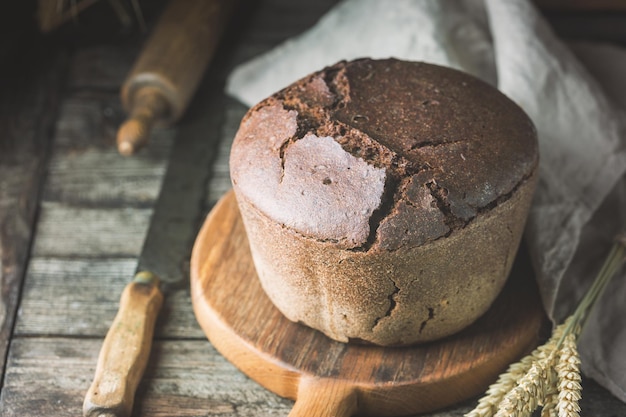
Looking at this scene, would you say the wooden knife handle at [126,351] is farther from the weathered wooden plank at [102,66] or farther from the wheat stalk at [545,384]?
the weathered wooden plank at [102,66]

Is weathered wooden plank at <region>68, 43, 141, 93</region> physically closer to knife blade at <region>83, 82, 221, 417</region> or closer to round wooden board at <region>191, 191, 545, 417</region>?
knife blade at <region>83, 82, 221, 417</region>

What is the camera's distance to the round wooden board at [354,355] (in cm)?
146

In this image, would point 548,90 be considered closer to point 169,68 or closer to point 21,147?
point 169,68

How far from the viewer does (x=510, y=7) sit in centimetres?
200

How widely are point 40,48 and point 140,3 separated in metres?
0.35

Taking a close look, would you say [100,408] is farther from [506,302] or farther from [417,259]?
[506,302]

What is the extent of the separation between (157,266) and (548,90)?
960 millimetres

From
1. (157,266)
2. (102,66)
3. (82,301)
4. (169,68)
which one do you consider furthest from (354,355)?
(102,66)

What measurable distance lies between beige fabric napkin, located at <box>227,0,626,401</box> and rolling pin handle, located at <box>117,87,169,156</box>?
0.23 meters

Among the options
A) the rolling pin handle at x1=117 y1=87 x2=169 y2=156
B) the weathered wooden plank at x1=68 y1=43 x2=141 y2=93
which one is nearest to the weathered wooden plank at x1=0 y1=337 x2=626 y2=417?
the rolling pin handle at x1=117 y1=87 x2=169 y2=156

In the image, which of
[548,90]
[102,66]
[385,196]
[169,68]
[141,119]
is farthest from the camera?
[102,66]

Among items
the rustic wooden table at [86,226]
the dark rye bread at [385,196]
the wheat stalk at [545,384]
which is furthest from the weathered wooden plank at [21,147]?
the wheat stalk at [545,384]

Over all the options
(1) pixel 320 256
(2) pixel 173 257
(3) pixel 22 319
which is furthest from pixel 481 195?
(3) pixel 22 319

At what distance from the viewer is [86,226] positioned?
1.95m
